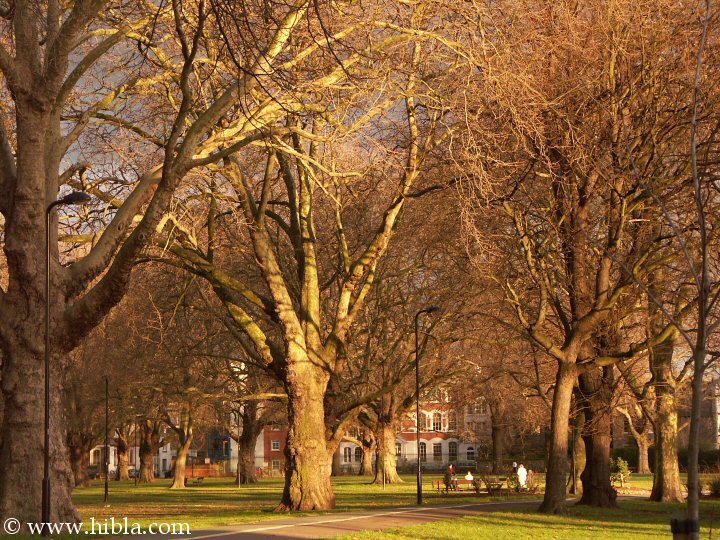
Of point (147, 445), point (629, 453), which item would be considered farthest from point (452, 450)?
point (147, 445)

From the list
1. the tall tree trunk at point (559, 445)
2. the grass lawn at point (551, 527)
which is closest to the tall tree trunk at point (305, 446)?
the grass lawn at point (551, 527)

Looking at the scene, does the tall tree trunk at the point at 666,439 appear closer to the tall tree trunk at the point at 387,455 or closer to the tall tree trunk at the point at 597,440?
the tall tree trunk at the point at 597,440

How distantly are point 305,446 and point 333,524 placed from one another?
4781 mm

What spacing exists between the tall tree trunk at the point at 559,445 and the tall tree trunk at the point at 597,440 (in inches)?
113

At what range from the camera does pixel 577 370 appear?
27188 millimetres

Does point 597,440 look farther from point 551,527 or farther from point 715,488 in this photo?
point 551,527

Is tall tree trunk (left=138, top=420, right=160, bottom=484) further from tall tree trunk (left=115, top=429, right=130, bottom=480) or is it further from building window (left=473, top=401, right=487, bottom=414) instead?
building window (left=473, top=401, right=487, bottom=414)

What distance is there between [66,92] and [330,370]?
37.8 ft

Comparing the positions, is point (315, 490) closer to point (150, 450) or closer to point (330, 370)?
point (330, 370)

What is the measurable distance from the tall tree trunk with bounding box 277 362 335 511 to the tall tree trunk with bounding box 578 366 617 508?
8159 mm

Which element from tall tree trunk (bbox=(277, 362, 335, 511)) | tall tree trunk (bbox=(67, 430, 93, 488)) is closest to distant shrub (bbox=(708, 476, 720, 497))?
tall tree trunk (bbox=(277, 362, 335, 511))

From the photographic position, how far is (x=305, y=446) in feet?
87.6

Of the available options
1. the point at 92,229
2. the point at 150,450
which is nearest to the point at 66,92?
the point at 92,229

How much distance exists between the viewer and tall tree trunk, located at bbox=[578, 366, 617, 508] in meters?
29.8
